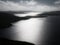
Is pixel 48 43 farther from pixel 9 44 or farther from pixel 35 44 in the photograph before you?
pixel 9 44

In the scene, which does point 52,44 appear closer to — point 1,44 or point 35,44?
point 35,44

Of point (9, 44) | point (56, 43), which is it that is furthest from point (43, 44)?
point (9, 44)

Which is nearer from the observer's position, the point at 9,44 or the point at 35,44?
the point at 9,44

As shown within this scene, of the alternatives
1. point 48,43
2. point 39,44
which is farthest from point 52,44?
point 39,44

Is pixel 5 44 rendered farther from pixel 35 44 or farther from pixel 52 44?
pixel 52 44

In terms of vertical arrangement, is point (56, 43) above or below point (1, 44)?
above

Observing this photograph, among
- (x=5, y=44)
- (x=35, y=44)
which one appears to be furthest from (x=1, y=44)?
(x=35, y=44)

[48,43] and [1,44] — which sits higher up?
[48,43]
